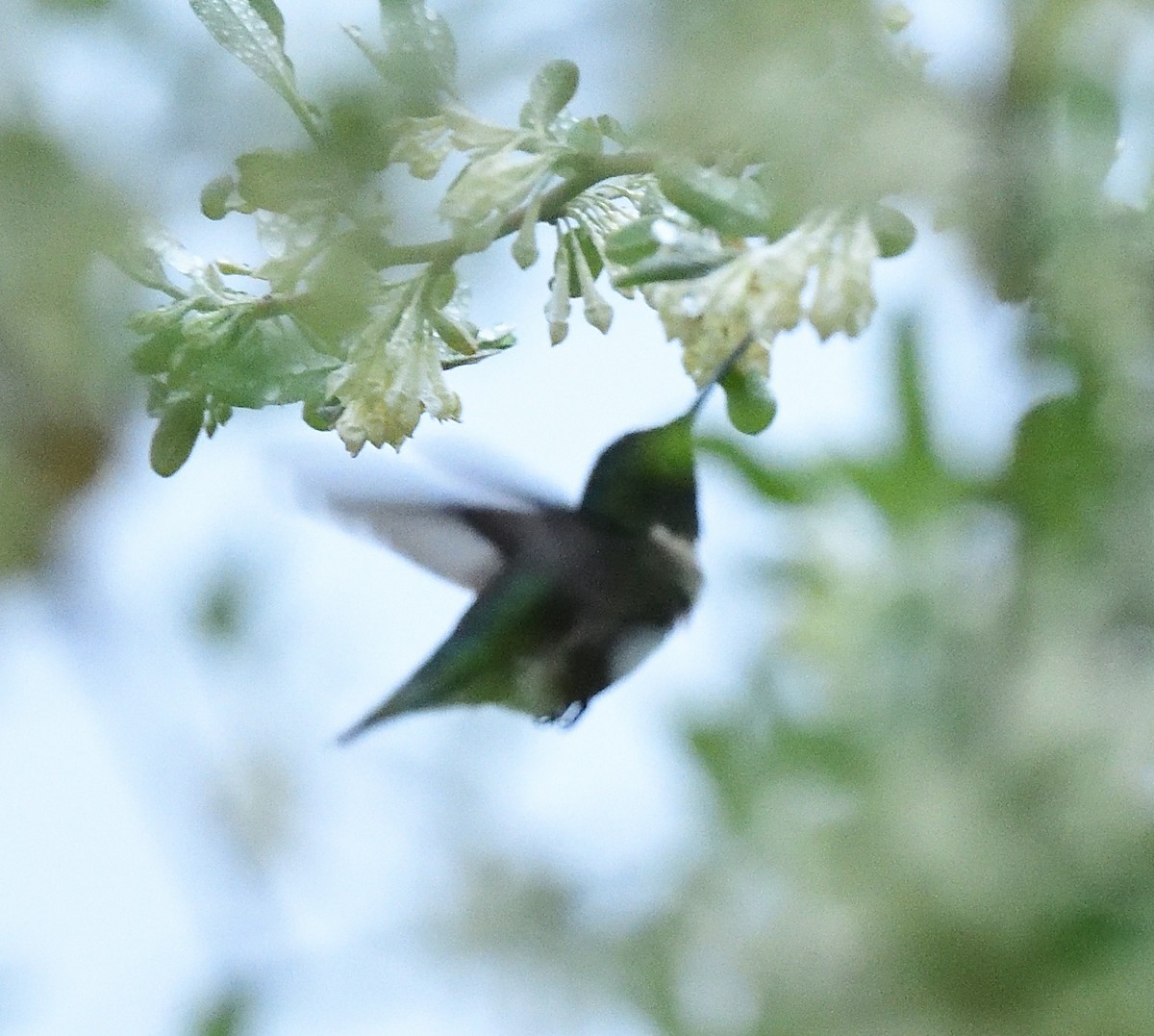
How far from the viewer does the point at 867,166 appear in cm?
82

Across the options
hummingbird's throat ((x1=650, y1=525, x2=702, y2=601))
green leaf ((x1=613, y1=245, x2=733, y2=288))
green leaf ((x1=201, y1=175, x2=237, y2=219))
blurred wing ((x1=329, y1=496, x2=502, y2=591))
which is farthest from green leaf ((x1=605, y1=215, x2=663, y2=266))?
hummingbird's throat ((x1=650, y1=525, x2=702, y2=601))

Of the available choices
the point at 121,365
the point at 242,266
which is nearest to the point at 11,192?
the point at 121,365

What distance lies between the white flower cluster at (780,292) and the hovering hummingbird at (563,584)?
460 mm

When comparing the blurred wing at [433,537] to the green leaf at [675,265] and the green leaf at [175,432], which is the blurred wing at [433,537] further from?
the green leaf at [675,265]

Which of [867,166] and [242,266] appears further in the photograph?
[242,266]

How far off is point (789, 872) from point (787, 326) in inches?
13.9

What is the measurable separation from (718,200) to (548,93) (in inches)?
4.9

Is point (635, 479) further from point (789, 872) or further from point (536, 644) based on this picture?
point (789, 872)

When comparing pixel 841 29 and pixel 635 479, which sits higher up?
pixel 841 29

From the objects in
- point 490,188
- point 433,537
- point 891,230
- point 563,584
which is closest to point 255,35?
point 490,188

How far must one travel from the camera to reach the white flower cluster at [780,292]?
3.11 ft

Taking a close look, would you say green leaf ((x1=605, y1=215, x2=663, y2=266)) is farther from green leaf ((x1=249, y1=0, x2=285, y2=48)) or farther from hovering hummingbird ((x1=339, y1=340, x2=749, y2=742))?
hovering hummingbird ((x1=339, y1=340, x2=749, y2=742))

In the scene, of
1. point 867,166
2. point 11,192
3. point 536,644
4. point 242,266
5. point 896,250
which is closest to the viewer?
point 11,192

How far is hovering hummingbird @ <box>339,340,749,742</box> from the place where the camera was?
63.3 inches
